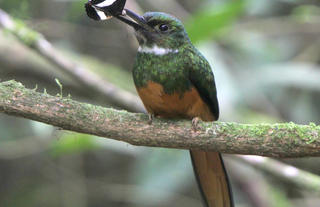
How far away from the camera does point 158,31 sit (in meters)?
2.43

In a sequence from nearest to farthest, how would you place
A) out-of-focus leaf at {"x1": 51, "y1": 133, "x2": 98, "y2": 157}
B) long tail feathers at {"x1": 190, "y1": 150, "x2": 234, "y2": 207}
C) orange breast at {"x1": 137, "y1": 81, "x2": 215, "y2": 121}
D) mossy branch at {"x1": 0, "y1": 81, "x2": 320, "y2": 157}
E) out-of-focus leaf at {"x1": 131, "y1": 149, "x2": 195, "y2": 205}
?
mossy branch at {"x1": 0, "y1": 81, "x2": 320, "y2": 157}, orange breast at {"x1": 137, "y1": 81, "x2": 215, "y2": 121}, long tail feathers at {"x1": 190, "y1": 150, "x2": 234, "y2": 207}, out-of-focus leaf at {"x1": 51, "y1": 133, "x2": 98, "y2": 157}, out-of-focus leaf at {"x1": 131, "y1": 149, "x2": 195, "y2": 205}

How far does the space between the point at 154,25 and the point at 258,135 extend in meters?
0.76

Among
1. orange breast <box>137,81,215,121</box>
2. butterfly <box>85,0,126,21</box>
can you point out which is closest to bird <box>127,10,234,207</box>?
orange breast <box>137,81,215,121</box>

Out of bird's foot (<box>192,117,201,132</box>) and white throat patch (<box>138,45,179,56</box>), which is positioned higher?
white throat patch (<box>138,45,179,56</box>)

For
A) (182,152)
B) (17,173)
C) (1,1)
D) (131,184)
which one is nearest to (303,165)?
(182,152)

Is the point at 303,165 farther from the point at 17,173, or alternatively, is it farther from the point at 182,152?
the point at 17,173

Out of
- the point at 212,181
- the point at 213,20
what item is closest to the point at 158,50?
the point at 212,181

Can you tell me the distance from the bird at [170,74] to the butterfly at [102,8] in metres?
0.12

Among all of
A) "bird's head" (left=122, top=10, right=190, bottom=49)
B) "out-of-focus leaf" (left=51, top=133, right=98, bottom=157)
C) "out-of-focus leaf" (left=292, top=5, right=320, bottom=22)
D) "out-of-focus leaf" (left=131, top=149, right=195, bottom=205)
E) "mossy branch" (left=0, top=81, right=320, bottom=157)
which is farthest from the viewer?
"out-of-focus leaf" (left=292, top=5, right=320, bottom=22)

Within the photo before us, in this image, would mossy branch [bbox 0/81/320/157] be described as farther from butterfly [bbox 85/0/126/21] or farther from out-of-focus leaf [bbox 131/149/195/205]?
out-of-focus leaf [bbox 131/149/195/205]

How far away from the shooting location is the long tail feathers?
2596 mm

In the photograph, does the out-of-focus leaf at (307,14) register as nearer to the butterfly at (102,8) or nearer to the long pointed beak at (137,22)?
the long pointed beak at (137,22)

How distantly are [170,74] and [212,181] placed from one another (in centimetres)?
65

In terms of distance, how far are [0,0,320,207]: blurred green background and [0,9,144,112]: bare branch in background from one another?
0.10 m
